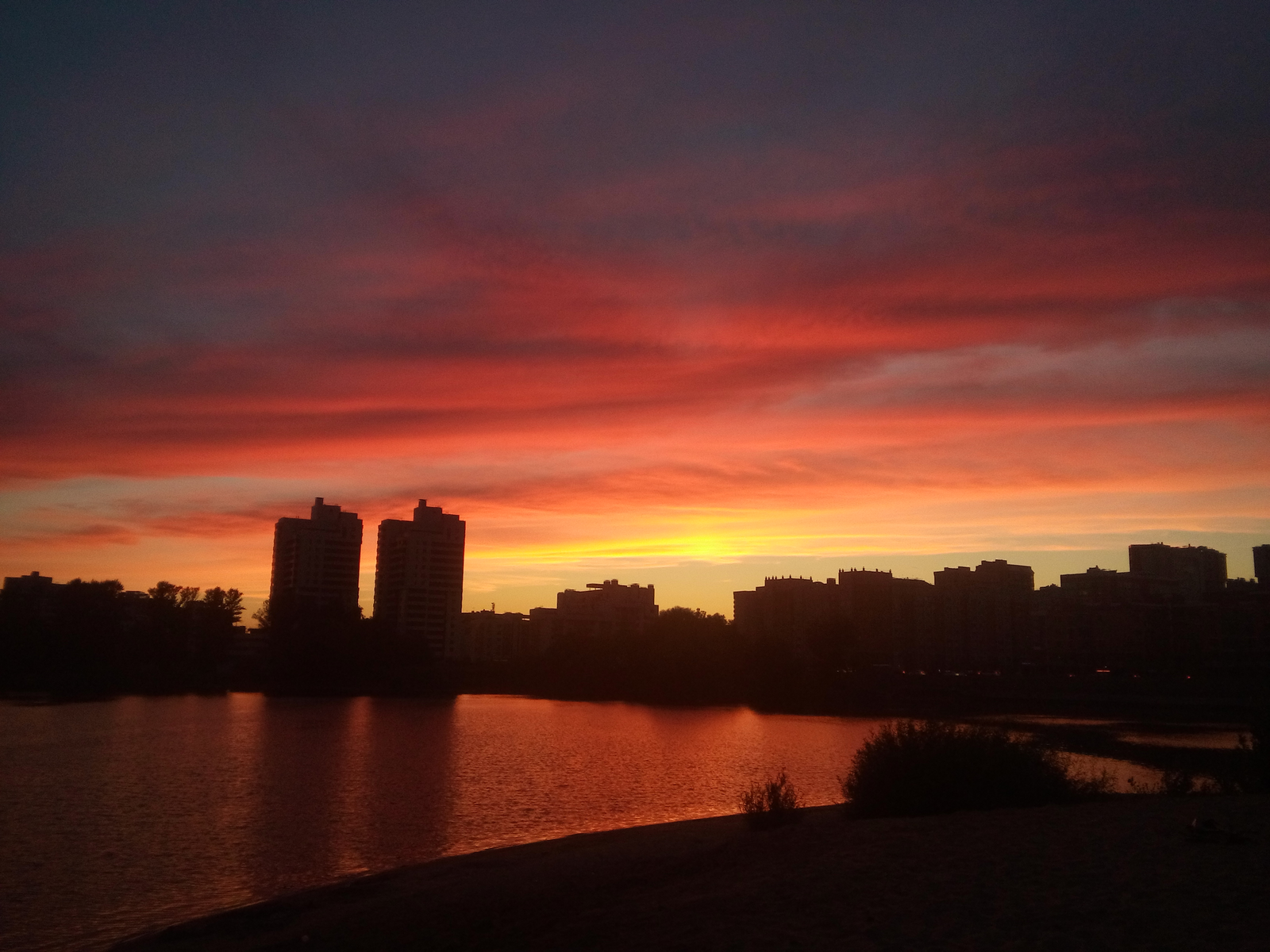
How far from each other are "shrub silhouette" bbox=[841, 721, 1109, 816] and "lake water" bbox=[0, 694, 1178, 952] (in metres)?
10.8

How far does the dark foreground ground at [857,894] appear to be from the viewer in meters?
11.9

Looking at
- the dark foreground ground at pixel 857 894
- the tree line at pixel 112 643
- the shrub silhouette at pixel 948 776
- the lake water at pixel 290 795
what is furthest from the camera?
the tree line at pixel 112 643

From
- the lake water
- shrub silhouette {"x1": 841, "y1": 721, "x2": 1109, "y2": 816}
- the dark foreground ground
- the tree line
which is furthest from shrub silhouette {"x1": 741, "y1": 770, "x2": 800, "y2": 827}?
the tree line

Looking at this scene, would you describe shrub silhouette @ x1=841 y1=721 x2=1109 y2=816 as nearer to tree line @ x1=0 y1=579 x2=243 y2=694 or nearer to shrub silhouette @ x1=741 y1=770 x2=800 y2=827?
shrub silhouette @ x1=741 y1=770 x2=800 y2=827

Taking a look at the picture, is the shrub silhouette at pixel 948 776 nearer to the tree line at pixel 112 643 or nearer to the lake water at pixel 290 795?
the lake water at pixel 290 795

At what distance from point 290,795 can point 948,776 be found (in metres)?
25.2

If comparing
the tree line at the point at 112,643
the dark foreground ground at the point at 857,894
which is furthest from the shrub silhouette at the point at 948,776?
the tree line at the point at 112,643

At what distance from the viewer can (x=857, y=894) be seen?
14.0 m

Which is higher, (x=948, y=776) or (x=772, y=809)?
(x=948, y=776)

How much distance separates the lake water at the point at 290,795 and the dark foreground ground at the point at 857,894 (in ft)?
13.3

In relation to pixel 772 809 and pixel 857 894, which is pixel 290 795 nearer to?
pixel 772 809

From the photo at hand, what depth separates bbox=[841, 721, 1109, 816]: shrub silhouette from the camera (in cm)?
2194

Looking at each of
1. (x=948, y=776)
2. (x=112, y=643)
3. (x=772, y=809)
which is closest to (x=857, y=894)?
(x=948, y=776)

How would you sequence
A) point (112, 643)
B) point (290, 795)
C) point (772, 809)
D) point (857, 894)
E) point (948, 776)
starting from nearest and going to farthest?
point (857, 894) → point (948, 776) → point (772, 809) → point (290, 795) → point (112, 643)
